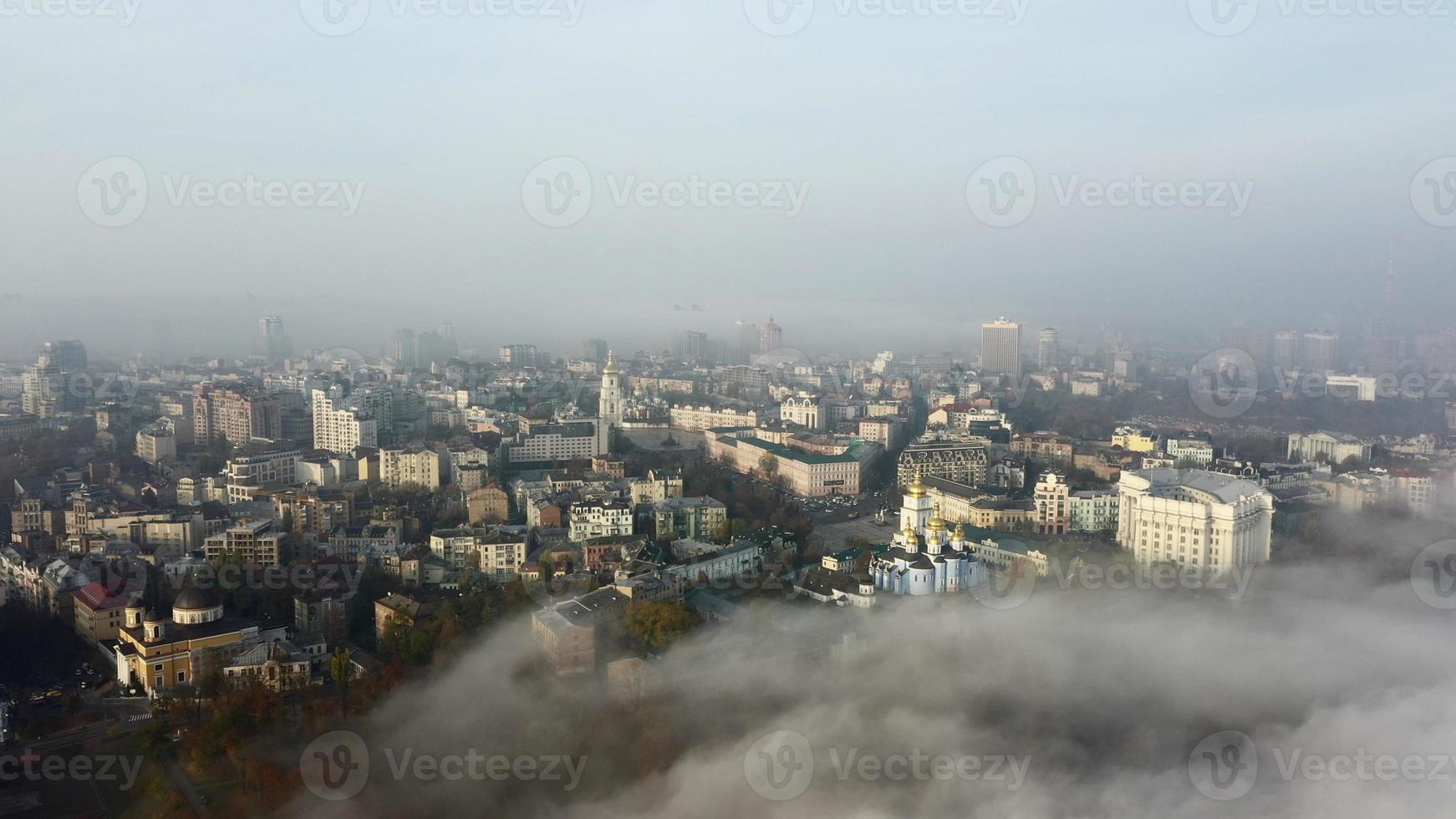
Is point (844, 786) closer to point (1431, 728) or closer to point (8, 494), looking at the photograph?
point (1431, 728)

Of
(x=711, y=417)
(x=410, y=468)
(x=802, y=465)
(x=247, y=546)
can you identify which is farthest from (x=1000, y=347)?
(x=247, y=546)

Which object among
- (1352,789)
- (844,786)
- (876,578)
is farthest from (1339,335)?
(844,786)

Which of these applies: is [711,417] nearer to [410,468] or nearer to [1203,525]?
[410,468]

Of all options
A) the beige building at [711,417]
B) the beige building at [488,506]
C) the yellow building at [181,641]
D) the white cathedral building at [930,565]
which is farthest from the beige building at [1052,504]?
the beige building at [711,417]

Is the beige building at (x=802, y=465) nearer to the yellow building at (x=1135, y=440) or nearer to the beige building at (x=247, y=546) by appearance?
the yellow building at (x=1135, y=440)

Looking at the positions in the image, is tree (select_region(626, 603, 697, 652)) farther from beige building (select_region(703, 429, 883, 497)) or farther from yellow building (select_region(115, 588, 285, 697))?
beige building (select_region(703, 429, 883, 497))
